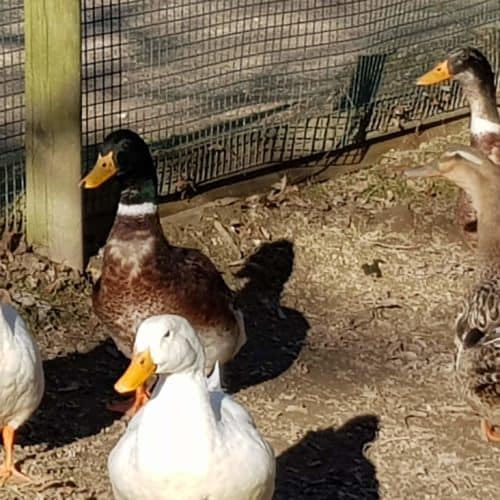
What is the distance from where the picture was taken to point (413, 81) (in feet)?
25.7

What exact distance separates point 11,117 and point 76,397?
195 centimetres

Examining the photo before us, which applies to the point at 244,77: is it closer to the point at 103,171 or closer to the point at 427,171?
the point at 427,171

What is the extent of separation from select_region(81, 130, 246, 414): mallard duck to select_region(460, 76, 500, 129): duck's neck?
2.13m

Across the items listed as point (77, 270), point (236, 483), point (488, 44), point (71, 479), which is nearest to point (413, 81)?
→ point (488, 44)

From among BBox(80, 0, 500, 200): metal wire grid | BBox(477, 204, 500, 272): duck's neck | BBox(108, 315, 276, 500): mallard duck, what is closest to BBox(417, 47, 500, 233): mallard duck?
BBox(80, 0, 500, 200): metal wire grid

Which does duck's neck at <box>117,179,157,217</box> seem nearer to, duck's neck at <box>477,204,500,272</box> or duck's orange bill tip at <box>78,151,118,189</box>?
duck's orange bill tip at <box>78,151,118,189</box>

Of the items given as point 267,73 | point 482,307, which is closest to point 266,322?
point 482,307

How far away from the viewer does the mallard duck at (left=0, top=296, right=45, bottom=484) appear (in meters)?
4.55

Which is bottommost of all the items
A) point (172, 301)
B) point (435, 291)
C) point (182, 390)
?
point (435, 291)

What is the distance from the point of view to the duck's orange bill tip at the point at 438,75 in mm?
7117

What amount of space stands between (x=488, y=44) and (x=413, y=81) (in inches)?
30.5

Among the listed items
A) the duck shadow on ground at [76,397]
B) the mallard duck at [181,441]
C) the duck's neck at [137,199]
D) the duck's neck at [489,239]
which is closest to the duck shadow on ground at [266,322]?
the duck shadow on ground at [76,397]

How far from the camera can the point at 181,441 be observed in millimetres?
3938

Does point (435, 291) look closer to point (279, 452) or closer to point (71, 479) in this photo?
point (279, 452)
